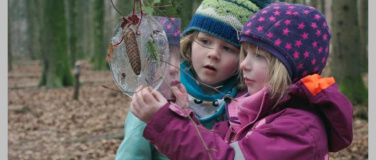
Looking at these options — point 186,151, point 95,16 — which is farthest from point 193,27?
point 95,16

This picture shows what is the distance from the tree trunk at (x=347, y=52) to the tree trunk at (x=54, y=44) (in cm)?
937

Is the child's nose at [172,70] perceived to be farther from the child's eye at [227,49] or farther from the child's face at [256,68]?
the child's eye at [227,49]

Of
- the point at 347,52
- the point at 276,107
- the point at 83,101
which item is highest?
the point at 276,107

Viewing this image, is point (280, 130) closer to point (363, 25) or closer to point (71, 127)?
point (71, 127)

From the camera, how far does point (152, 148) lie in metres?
2.17

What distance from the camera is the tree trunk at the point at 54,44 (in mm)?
14562

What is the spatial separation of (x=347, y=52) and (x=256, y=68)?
7.01m

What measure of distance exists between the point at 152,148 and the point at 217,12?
2.46ft

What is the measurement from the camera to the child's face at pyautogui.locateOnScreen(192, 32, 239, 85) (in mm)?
2180

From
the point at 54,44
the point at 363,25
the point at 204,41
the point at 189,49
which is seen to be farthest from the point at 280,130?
the point at 363,25

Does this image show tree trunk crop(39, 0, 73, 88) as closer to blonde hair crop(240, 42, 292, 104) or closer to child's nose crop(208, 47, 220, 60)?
child's nose crop(208, 47, 220, 60)

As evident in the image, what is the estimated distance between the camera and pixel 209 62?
2174mm

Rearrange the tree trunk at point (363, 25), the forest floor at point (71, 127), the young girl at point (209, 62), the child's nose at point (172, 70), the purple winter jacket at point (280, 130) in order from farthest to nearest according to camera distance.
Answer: the tree trunk at point (363, 25)
the forest floor at point (71, 127)
the young girl at point (209, 62)
the child's nose at point (172, 70)
the purple winter jacket at point (280, 130)

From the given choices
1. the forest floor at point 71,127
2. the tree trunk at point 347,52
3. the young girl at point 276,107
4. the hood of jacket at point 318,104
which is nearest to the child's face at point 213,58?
the young girl at point 276,107
